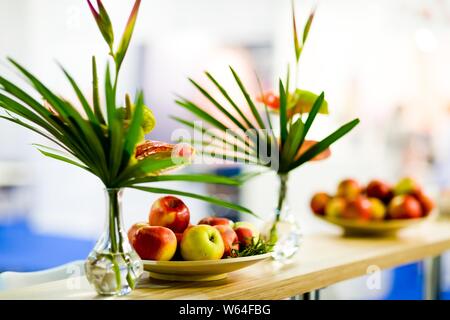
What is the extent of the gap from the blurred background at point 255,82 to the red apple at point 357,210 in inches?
9.5

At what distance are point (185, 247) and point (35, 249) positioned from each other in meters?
4.70

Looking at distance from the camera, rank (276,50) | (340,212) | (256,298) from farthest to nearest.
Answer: (276,50) < (340,212) < (256,298)

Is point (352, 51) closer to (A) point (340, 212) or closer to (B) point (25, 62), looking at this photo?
(A) point (340, 212)

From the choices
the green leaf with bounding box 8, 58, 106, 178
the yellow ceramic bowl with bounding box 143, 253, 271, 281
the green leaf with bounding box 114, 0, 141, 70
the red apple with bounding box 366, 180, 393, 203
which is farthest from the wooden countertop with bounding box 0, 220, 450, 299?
the green leaf with bounding box 114, 0, 141, 70

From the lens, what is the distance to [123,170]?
3.15 ft

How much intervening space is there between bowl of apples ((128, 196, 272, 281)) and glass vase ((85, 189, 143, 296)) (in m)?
0.07

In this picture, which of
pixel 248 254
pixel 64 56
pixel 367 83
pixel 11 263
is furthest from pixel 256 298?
pixel 64 56

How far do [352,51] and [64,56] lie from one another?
3199 millimetres

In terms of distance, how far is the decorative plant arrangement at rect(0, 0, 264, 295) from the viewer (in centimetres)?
91

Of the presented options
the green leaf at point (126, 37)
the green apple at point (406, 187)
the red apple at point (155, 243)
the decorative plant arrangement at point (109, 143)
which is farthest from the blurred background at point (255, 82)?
the green leaf at point (126, 37)

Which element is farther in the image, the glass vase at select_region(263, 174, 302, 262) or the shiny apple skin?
the shiny apple skin

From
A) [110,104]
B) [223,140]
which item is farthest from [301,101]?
[110,104]

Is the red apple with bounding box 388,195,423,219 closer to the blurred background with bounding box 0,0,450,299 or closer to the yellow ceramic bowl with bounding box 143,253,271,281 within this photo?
the blurred background with bounding box 0,0,450,299

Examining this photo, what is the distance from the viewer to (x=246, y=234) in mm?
1171
